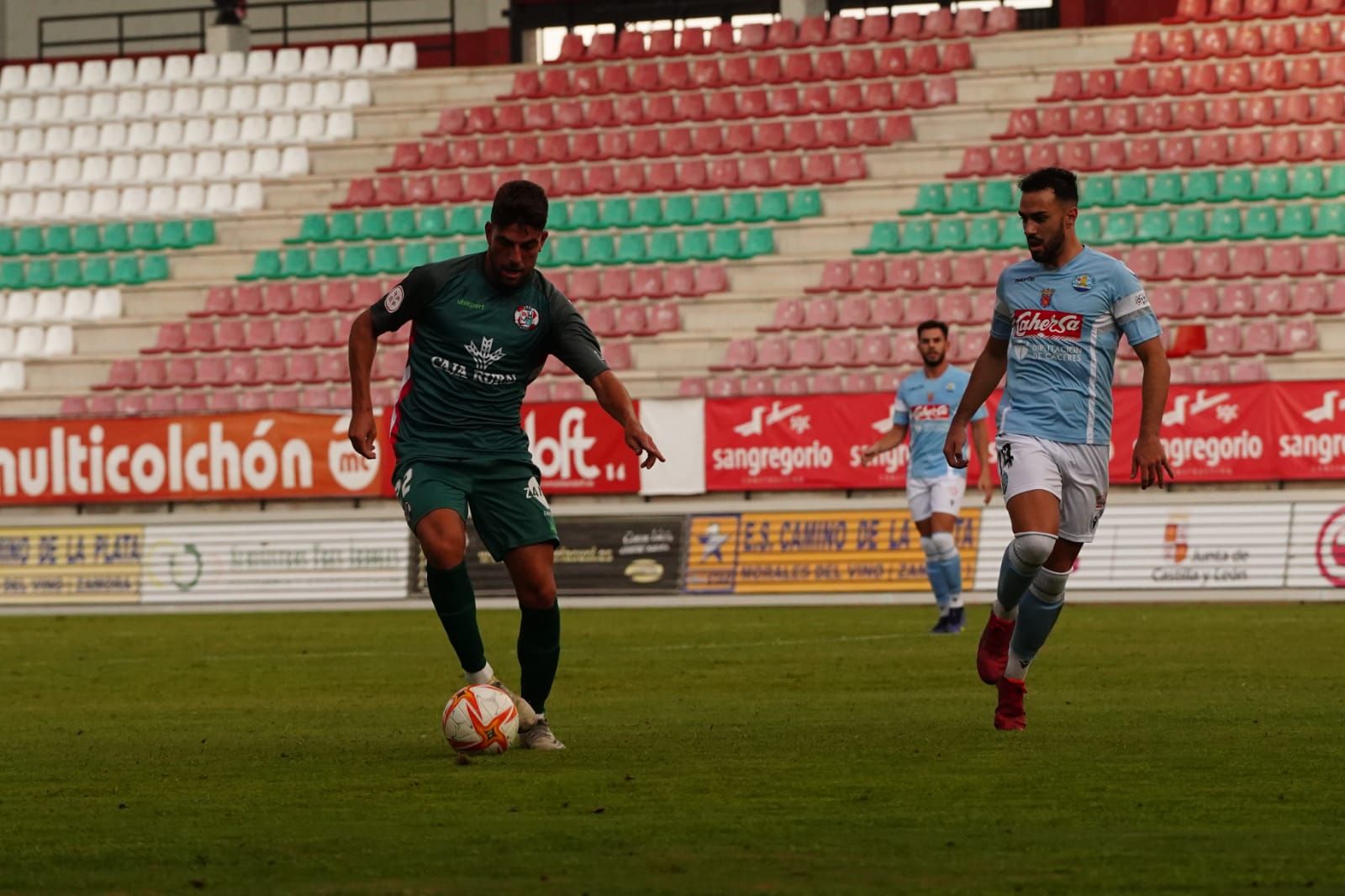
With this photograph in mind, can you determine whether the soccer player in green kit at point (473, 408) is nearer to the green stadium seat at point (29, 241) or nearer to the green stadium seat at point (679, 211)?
the green stadium seat at point (679, 211)

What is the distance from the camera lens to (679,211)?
100ft

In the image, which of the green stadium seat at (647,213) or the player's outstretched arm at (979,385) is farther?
the green stadium seat at (647,213)

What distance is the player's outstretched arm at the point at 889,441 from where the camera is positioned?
15.6 meters

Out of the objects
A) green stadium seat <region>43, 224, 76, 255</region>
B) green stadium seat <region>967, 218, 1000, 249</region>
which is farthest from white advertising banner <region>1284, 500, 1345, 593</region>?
green stadium seat <region>43, 224, 76, 255</region>

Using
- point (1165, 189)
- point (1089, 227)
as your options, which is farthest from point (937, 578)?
point (1165, 189)

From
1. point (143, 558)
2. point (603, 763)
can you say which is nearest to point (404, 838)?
point (603, 763)

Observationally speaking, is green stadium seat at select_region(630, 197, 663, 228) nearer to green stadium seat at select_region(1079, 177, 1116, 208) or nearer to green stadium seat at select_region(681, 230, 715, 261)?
green stadium seat at select_region(681, 230, 715, 261)

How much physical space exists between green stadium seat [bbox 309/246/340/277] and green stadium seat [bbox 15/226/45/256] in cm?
496

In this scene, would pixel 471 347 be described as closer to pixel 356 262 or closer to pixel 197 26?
pixel 356 262

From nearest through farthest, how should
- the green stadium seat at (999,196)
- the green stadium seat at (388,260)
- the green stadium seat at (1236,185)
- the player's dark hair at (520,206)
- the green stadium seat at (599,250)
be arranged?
1. the player's dark hair at (520,206)
2. the green stadium seat at (1236,185)
3. the green stadium seat at (999,196)
4. the green stadium seat at (599,250)
5. the green stadium seat at (388,260)

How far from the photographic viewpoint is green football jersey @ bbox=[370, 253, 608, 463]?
26.8 feet

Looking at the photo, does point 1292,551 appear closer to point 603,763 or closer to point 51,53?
point 603,763

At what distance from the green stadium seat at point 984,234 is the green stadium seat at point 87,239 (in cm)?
1394

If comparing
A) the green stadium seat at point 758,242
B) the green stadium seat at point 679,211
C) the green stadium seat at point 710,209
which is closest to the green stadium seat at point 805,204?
the green stadium seat at point 758,242
